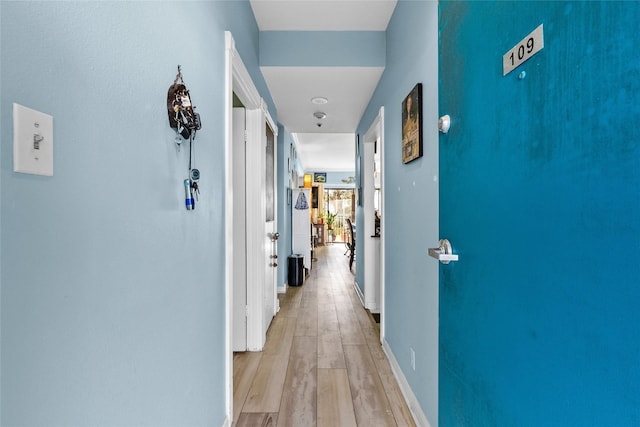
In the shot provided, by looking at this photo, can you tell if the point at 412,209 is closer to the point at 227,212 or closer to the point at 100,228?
the point at 227,212

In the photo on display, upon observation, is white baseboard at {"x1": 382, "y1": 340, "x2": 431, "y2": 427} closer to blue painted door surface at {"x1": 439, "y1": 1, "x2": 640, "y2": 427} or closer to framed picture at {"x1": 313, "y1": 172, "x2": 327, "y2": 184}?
blue painted door surface at {"x1": 439, "y1": 1, "x2": 640, "y2": 427}

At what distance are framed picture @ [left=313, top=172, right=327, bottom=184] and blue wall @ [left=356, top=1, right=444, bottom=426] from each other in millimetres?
8551

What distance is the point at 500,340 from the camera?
2.46 feet

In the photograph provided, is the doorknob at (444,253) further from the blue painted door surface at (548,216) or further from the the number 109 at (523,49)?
the the number 109 at (523,49)

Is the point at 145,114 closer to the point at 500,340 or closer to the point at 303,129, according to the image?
the point at 500,340

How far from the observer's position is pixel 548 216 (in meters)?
0.61

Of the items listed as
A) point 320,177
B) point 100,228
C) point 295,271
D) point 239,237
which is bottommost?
point 295,271

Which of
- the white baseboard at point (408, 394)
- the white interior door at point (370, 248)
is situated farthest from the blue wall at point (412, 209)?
the white interior door at point (370, 248)

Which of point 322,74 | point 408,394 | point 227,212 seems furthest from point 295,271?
point 227,212

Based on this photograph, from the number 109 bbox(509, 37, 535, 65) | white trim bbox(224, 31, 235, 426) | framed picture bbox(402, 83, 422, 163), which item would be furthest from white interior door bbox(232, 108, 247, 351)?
the number 109 bbox(509, 37, 535, 65)

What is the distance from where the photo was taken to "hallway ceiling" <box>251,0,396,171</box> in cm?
236

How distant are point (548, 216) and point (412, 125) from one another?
135 centimetres

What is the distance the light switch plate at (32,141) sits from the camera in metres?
0.51

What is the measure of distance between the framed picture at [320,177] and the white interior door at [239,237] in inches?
340
